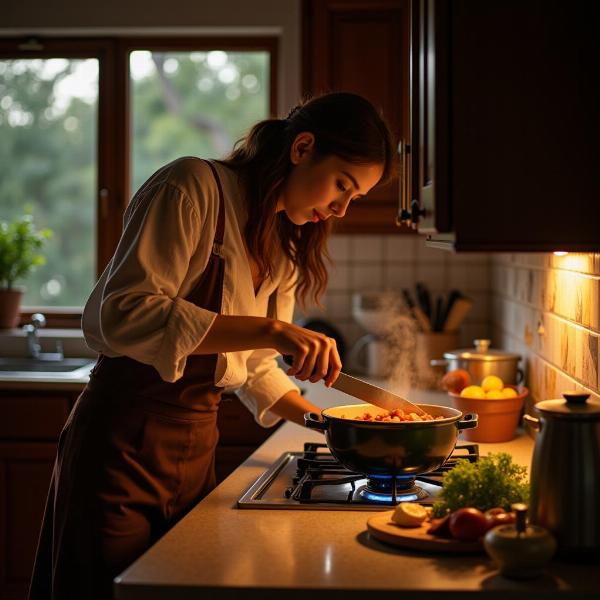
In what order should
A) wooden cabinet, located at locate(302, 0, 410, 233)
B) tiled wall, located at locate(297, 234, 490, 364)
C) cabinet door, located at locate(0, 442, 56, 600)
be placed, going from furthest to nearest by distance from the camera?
tiled wall, located at locate(297, 234, 490, 364) < wooden cabinet, located at locate(302, 0, 410, 233) < cabinet door, located at locate(0, 442, 56, 600)

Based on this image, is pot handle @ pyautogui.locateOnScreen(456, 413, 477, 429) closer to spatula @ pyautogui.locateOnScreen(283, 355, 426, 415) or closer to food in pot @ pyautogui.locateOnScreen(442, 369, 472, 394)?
spatula @ pyautogui.locateOnScreen(283, 355, 426, 415)

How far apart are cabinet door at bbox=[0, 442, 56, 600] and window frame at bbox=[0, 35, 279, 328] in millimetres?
830

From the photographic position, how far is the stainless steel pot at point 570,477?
126 cm


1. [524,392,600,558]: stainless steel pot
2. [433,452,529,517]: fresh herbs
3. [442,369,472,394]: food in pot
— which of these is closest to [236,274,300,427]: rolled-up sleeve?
[442,369,472,394]: food in pot

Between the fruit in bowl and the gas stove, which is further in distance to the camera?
the fruit in bowl

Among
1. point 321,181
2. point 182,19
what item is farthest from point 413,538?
point 182,19

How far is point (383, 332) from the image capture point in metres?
3.41

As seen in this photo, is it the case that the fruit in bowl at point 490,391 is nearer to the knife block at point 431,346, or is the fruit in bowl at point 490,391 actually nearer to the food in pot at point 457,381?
the food in pot at point 457,381

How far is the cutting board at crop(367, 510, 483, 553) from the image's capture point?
1307mm

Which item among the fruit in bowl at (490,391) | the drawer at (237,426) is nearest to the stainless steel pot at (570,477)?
the fruit in bowl at (490,391)

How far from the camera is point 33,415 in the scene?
3160 millimetres

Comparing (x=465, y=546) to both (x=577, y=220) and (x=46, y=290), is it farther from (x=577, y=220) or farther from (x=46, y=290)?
(x=46, y=290)

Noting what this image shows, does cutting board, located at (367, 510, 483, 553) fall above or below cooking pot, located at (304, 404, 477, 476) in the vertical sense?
below

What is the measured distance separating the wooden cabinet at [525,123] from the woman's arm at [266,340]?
14.3 inches
